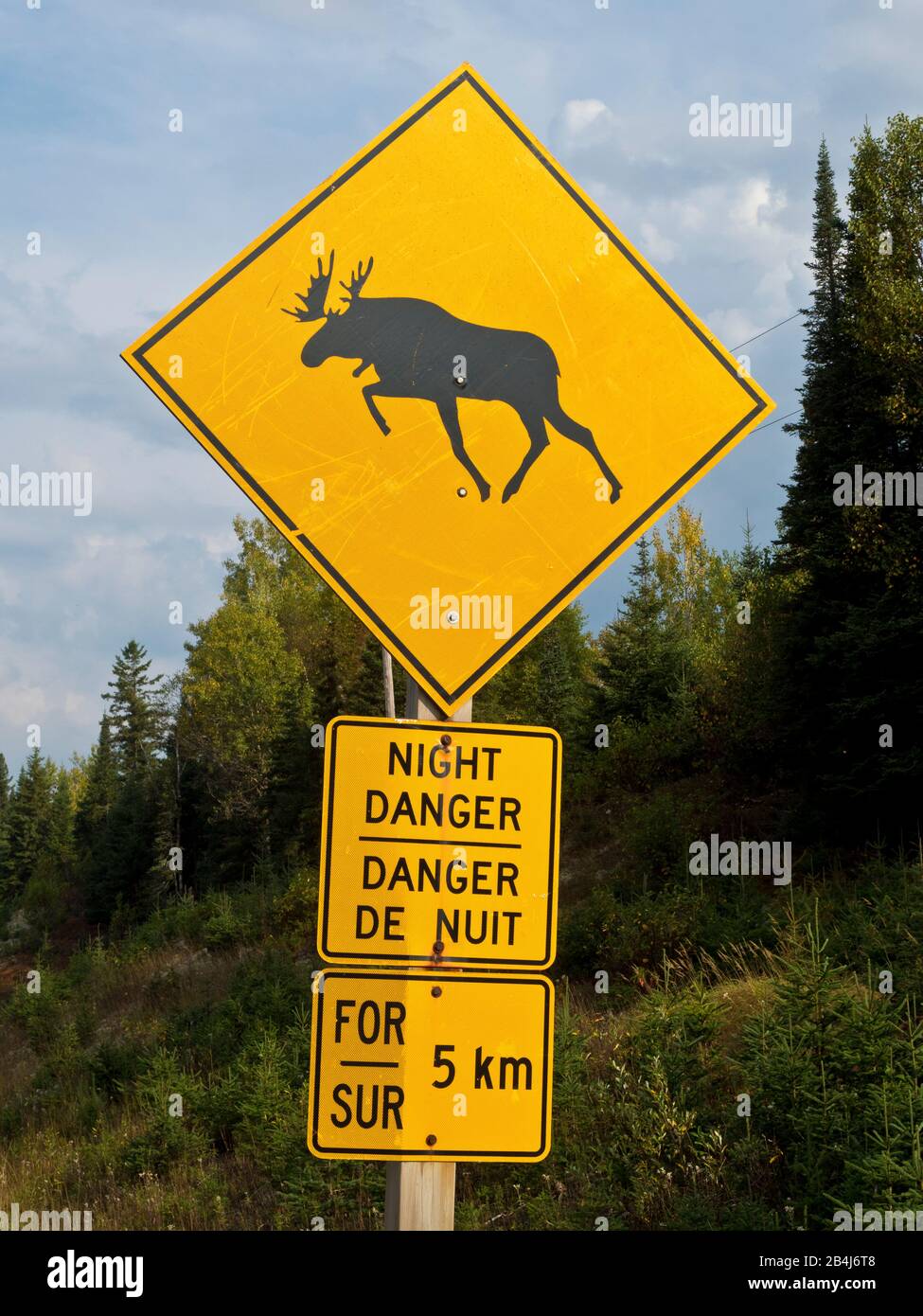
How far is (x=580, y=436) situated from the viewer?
2.92m

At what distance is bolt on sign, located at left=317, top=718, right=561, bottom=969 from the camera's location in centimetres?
266

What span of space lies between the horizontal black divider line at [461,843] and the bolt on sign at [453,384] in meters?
0.34

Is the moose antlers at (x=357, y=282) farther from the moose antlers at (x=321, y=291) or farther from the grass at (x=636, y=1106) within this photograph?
the grass at (x=636, y=1106)

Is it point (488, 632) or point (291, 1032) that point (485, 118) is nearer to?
point (488, 632)

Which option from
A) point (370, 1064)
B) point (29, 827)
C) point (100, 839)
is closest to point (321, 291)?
point (370, 1064)

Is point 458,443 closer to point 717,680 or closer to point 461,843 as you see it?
point 461,843

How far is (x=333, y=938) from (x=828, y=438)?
22.4 m

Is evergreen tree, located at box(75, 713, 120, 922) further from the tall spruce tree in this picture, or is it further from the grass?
the tall spruce tree

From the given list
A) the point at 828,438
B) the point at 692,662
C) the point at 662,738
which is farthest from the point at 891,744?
the point at 692,662

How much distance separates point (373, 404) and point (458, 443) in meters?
0.24

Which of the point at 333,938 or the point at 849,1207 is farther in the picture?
the point at 849,1207

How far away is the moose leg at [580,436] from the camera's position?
9.52 feet

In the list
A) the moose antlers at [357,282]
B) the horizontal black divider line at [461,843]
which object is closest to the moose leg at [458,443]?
the moose antlers at [357,282]
